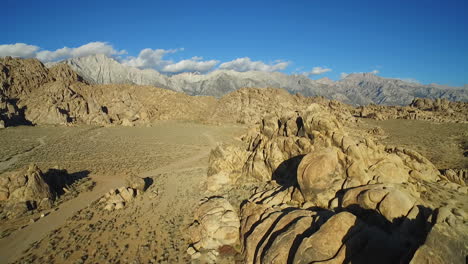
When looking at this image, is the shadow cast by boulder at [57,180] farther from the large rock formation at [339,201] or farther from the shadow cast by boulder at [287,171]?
the shadow cast by boulder at [287,171]

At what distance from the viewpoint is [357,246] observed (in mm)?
8484

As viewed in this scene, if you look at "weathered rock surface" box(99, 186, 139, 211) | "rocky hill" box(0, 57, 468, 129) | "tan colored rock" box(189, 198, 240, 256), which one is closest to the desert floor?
"weathered rock surface" box(99, 186, 139, 211)

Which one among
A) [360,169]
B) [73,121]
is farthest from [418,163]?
[73,121]

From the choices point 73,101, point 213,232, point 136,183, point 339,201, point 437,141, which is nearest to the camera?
point 339,201

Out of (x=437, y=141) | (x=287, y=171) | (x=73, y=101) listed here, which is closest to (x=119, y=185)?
(x=287, y=171)

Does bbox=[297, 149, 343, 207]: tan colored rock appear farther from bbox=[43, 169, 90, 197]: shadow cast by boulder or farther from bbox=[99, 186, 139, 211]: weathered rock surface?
bbox=[43, 169, 90, 197]: shadow cast by boulder

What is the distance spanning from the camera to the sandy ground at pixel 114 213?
45.5ft

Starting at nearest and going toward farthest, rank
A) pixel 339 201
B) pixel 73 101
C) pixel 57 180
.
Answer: pixel 339 201
pixel 57 180
pixel 73 101

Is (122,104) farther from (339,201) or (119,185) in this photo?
(339,201)

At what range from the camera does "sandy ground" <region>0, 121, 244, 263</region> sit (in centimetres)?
1387

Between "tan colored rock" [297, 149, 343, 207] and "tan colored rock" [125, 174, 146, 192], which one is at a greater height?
"tan colored rock" [297, 149, 343, 207]

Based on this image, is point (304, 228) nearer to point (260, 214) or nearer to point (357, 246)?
point (357, 246)

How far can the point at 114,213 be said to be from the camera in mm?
18578

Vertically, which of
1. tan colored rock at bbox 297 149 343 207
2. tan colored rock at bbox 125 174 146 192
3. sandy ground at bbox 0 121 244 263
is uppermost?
tan colored rock at bbox 297 149 343 207
